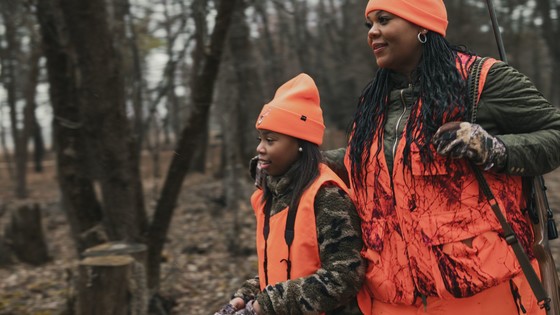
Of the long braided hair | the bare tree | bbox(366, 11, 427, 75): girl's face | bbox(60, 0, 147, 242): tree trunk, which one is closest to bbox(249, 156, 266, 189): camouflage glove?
the long braided hair

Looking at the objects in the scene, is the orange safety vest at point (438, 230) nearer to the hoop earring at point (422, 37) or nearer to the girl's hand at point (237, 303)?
the hoop earring at point (422, 37)

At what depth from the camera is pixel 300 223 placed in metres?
2.52

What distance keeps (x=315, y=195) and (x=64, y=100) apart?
4522 millimetres

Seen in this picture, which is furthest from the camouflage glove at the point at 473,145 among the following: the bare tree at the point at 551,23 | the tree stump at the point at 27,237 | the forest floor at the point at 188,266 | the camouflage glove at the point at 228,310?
the bare tree at the point at 551,23

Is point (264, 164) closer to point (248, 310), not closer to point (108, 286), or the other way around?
point (248, 310)

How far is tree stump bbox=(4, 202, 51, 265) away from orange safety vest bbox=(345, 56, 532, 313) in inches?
387

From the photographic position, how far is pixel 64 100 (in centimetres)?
641

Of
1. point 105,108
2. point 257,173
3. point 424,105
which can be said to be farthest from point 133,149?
point 424,105

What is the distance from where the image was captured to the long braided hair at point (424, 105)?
228cm

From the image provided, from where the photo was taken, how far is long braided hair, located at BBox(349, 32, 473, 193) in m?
2.28

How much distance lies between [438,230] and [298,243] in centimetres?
56

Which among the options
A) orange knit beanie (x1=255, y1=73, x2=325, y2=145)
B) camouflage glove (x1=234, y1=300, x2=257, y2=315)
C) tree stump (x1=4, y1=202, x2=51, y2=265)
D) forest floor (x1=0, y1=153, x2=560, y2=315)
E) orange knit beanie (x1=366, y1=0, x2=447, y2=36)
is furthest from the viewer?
tree stump (x1=4, y1=202, x2=51, y2=265)

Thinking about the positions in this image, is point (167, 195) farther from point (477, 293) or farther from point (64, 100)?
point (477, 293)

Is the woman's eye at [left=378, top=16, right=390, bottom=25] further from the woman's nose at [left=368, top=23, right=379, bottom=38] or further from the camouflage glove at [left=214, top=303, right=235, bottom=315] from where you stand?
the camouflage glove at [left=214, top=303, right=235, bottom=315]
